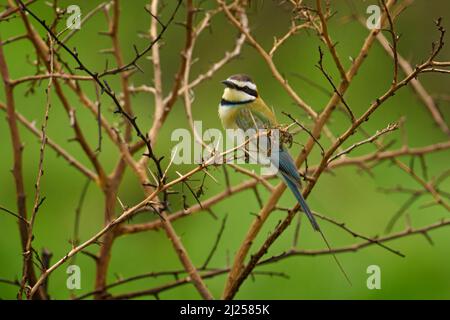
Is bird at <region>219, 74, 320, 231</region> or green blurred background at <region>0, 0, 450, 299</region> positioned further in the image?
green blurred background at <region>0, 0, 450, 299</region>

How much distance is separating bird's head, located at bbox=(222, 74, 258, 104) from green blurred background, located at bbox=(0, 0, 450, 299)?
1.37ft

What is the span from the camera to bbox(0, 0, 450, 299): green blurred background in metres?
3.01

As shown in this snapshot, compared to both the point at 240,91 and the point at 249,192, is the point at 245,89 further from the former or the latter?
the point at 249,192

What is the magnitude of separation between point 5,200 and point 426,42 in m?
2.07

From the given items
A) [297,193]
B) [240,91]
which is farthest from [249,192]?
[297,193]

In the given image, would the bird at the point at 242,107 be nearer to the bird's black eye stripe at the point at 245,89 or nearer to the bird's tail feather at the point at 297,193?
the bird's black eye stripe at the point at 245,89

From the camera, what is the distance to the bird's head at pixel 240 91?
218 cm

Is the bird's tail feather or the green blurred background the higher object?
the green blurred background

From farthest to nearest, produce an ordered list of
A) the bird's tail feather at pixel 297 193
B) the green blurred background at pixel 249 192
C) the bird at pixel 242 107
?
the green blurred background at pixel 249 192 < the bird at pixel 242 107 < the bird's tail feather at pixel 297 193

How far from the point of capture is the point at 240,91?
2199 mm

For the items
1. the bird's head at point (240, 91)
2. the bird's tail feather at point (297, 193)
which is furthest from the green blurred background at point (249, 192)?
the bird's tail feather at point (297, 193)

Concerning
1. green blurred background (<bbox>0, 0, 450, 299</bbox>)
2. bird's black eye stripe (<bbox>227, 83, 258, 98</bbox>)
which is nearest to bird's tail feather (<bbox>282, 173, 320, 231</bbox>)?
bird's black eye stripe (<bbox>227, 83, 258, 98</bbox>)

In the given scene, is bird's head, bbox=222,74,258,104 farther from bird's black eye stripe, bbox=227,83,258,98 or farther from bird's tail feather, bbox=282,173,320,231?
bird's tail feather, bbox=282,173,320,231

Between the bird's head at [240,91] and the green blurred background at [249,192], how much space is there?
419 mm
